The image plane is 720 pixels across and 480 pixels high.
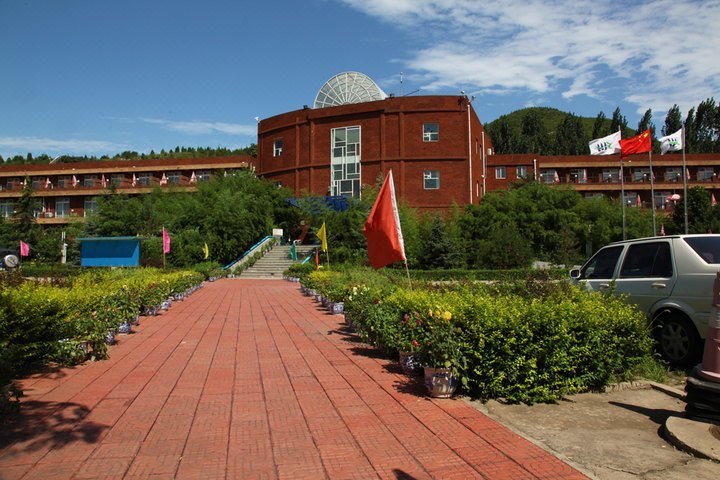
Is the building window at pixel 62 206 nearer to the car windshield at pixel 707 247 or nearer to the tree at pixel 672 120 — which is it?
the car windshield at pixel 707 247

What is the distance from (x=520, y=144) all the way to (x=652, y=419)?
3228 inches

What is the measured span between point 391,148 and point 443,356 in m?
34.9

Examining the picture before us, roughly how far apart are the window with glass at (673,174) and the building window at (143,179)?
179 feet

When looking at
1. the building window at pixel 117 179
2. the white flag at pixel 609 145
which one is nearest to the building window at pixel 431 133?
the white flag at pixel 609 145

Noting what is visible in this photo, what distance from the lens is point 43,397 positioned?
5.58 metres

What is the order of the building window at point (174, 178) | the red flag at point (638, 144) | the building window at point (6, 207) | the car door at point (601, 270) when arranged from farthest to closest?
1. the building window at point (6, 207)
2. the building window at point (174, 178)
3. the red flag at point (638, 144)
4. the car door at point (601, 270)

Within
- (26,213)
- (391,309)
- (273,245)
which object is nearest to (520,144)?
(273,245)

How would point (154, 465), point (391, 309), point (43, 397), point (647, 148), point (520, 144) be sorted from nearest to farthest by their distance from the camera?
point (154, 465) < point (43, 397) < point (391, 309) < point (647, 148) < point (520, 144)

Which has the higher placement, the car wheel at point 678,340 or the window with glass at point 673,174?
the window with glass at point 673,174

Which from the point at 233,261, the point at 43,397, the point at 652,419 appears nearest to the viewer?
the point at 652,419

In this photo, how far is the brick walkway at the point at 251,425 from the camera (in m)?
3.82

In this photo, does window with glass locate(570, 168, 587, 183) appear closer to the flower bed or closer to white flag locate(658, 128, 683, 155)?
white flag locate(658, 128, 683, 155)

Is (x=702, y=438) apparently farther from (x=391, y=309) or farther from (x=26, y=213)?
(x=26, y=213)

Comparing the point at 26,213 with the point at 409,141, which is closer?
the point at 409,141
